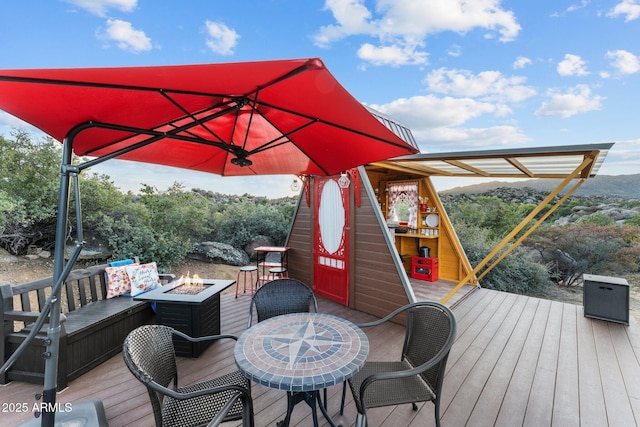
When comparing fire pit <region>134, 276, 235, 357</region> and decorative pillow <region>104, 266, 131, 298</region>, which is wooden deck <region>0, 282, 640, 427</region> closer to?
fire pit <region>134, 276, 235, 357</region>

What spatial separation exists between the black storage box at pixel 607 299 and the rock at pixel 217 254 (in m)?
8.12

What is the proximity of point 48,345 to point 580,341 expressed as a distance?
5125mm

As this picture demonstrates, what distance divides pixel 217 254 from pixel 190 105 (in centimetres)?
747

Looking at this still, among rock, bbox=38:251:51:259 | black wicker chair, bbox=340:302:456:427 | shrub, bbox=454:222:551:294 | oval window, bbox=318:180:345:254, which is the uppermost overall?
oval window, bbox=318:180:345:254

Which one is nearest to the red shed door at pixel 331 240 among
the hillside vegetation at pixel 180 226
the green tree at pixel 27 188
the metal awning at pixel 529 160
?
the metal awning at pixel 529 160

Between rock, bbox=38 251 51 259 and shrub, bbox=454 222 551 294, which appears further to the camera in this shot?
shrub, bbox=454 222 551 294

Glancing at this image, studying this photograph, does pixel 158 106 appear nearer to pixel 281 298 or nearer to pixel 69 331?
pixel 281 298

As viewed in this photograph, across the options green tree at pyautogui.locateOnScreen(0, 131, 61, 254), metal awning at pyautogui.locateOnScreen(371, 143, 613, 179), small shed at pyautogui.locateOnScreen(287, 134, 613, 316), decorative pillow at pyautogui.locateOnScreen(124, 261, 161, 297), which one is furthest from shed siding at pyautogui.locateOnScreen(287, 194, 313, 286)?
green tree at pyautogui.locateOnScreen(0, 131, 61, 254)

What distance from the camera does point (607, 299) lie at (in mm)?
3848

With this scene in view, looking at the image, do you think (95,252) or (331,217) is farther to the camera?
(95,252)

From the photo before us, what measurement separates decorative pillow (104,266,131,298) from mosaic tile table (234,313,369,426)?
7.94 feet

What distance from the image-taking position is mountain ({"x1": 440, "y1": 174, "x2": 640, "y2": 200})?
348 inches

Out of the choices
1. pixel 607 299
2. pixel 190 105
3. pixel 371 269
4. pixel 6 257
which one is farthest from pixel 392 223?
pixel 6 257

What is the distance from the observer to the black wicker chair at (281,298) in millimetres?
2539
